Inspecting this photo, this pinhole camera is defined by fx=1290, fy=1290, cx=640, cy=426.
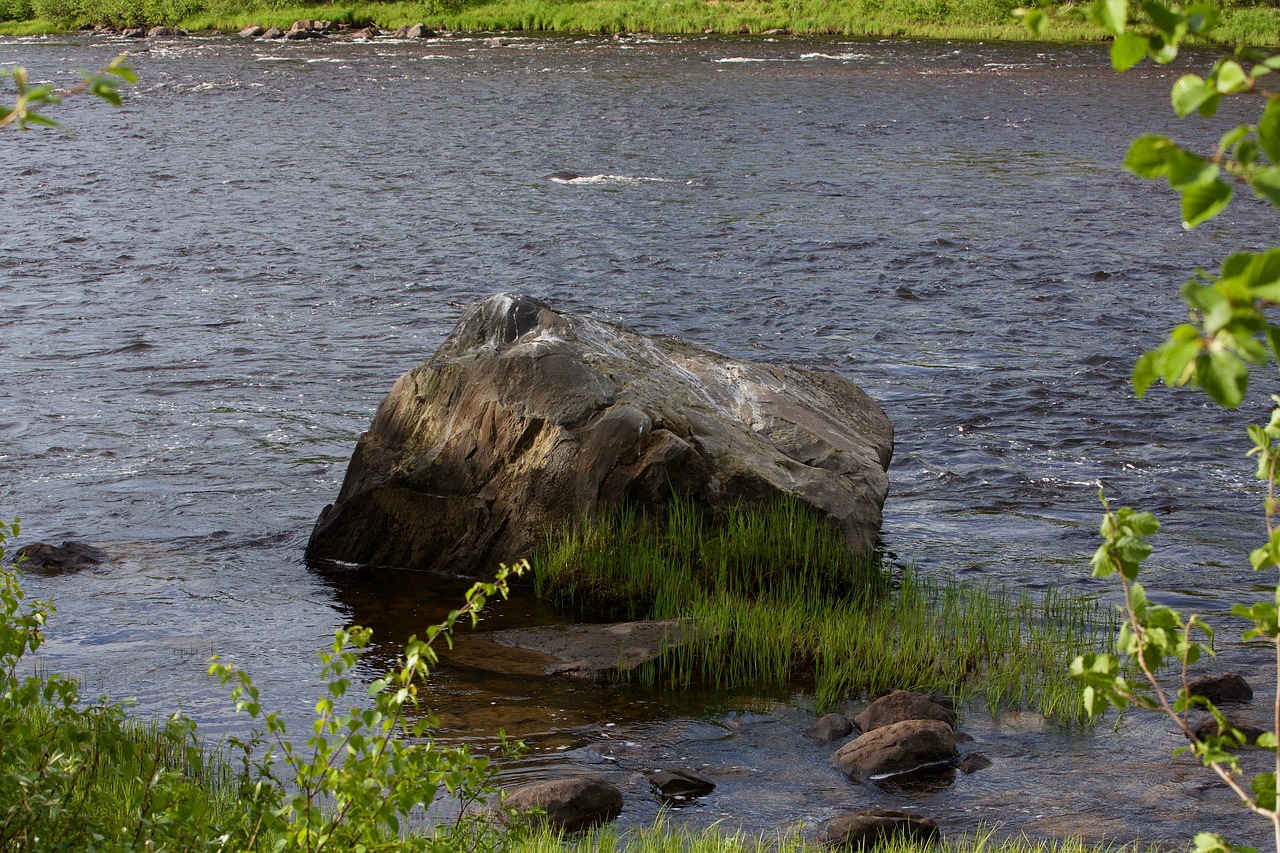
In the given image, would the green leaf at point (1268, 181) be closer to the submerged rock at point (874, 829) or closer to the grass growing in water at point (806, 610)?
the submerged rock at point (874, 829)

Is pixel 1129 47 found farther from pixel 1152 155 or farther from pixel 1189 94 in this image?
pixel 1152 155

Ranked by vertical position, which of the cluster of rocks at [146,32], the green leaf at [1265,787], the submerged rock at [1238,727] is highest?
the cluster of rocks at [146,32]

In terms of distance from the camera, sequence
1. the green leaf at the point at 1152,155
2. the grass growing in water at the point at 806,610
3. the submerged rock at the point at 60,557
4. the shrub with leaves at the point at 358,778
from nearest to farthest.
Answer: the green leaf at the point at 1152,155 → the shrub with leaves at the point at 358,778 → the grass growing in water at the point at 806,610 → the submerged rock at the point at 60,557

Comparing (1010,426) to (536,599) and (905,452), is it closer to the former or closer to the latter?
(905,452)

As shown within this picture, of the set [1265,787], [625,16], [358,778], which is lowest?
[358,778]

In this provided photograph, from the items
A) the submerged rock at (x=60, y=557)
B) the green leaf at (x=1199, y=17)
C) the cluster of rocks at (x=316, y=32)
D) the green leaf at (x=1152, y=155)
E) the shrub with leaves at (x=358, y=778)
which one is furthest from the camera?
the cluster of rocks at (x=316, y=32)

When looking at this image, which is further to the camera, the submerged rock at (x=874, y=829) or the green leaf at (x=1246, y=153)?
the submerged rock at (x=874, y=829)

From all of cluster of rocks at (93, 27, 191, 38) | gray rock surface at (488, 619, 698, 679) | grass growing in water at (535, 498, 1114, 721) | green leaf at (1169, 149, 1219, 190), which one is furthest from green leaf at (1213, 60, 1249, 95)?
cluster of rocks at (93, 27, 191, 38)

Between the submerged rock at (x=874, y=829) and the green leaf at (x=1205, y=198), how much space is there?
3711 millimetres

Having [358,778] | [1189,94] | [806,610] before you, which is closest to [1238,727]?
[806,610]

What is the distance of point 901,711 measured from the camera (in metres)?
6.47

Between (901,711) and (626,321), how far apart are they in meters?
9.46

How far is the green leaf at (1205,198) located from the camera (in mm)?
1908

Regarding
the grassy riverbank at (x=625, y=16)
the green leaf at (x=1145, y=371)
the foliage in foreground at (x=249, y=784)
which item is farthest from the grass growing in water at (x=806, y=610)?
the grassy riverbank at (x=625, y=16)
